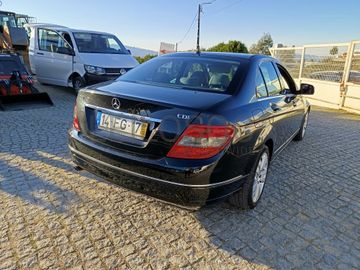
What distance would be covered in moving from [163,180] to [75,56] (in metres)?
6.99

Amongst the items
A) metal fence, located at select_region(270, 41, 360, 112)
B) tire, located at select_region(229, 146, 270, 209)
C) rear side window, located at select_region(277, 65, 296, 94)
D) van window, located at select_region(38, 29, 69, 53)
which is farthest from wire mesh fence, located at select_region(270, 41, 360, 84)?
van window, located at select_region(38, 29, 69, 53)

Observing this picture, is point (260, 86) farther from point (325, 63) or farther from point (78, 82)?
point (325, 63)

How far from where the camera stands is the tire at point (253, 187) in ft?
8.74

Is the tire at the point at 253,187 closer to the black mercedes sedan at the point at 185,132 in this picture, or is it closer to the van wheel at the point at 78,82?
the black mercedes sedan at the point at 185,132

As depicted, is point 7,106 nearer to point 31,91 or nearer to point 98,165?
point 31,91

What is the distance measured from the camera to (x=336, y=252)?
242 cm

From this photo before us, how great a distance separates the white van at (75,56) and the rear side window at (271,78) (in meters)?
5.22

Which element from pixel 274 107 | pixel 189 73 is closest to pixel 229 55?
pixel 189 73

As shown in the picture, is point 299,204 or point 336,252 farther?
point 299,204

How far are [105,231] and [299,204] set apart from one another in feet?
6.83

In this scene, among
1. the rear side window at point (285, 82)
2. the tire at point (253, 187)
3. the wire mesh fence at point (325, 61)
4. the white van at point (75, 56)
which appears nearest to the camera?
the tire at point (253, 187)

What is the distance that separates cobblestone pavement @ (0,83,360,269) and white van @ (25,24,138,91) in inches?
167

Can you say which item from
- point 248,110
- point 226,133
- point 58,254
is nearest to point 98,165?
point 58,254

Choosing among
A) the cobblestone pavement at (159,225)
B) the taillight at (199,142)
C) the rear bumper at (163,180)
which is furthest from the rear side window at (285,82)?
the taillight at (199,142)
